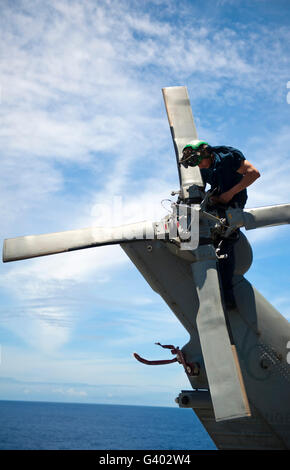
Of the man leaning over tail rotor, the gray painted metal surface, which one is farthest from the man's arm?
the gray painted metal surface

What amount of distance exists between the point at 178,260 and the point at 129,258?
3.45ft

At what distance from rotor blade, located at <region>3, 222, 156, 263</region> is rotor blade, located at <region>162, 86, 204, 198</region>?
1892mm

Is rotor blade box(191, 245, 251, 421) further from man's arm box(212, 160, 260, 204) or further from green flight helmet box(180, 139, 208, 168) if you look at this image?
green flight helmet box(180, 139, 208, 168)

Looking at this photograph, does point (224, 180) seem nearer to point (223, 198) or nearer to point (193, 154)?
point (223, 198)

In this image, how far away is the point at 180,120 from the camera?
8164mm

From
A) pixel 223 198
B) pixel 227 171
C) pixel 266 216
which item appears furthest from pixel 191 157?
pixel 266 216

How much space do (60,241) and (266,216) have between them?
375 centimetres

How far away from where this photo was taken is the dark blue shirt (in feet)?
23.7

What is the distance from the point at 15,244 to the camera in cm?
656

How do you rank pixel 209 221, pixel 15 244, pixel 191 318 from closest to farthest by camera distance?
1. pixel 15 244
2. pixel 209 221
3. pixel 191 318

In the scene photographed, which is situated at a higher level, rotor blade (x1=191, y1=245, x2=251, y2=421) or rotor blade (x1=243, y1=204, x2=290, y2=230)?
rotor blade (x1=243, y1=204, x2=290, y2=230)

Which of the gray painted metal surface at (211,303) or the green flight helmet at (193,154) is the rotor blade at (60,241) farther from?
the green flight helmet at (193,154)
